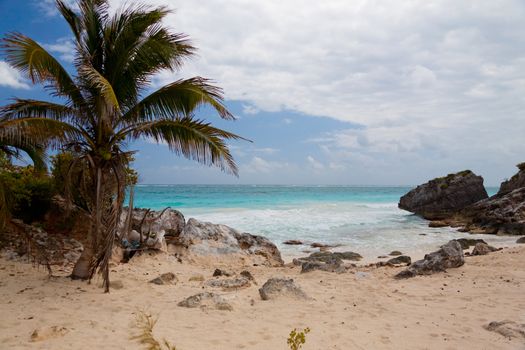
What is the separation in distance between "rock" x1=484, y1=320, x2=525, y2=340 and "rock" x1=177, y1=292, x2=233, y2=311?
441 centimetres

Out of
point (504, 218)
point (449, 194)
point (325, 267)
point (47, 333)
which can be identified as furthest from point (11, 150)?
point (449, 194)

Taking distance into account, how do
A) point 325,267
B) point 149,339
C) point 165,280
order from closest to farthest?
point 149,339
point 165,280
point 325,267

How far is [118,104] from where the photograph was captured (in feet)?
26.3

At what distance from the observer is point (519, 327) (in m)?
6.02

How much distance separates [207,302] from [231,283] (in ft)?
5.67

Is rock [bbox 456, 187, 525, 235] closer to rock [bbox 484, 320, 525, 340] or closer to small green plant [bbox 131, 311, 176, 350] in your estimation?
rock [bbox 484, 320, 525, 340]

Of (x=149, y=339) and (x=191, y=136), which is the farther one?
(x=191, y=136)

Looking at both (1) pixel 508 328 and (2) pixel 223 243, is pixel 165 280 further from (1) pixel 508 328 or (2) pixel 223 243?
(1) pixel 508 328

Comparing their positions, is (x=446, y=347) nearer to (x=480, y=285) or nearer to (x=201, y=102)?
(x=480, y=285)

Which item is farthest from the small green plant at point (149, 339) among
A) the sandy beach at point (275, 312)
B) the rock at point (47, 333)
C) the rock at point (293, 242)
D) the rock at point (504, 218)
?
the rock at point (504, 218)

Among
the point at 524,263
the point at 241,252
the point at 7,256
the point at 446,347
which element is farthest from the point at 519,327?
the point at 7,256

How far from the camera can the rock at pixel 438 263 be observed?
416 inches

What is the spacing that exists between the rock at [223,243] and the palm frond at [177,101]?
6267 millimetres

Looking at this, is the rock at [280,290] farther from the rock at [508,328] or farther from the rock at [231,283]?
the rock at [508,328]
